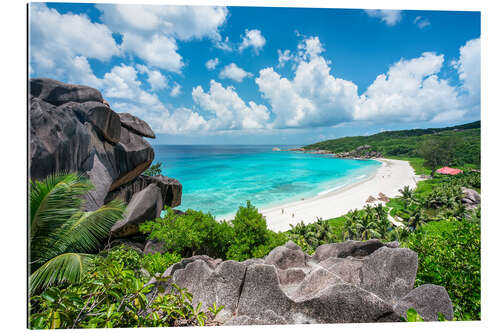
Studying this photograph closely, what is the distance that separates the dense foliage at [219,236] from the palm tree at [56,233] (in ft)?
6.03

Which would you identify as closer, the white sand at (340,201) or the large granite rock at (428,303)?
the large granite rock at (428,303)

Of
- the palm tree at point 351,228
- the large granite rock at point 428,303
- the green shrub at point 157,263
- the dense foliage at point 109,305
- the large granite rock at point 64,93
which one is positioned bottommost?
the palm tree at point 351,228

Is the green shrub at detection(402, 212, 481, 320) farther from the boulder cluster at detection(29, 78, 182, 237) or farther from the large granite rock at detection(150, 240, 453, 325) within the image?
the boulder cluster at detection(29, 78, 182, 237)

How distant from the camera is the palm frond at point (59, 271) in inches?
88.9

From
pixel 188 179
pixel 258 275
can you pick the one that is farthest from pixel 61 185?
pixel 188 179

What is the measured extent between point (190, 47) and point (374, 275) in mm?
4943

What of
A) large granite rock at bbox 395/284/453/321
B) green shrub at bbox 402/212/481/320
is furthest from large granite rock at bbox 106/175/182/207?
green shrub at bbox 402/212/481/320

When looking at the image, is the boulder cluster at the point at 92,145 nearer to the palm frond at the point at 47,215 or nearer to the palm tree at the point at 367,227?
the palm frond at the point at 47,215

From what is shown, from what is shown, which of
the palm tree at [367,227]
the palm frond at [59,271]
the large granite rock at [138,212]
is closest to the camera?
the palm frond at [59,271]

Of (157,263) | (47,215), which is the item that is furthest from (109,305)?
(157,263)

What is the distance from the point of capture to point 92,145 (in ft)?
15.1

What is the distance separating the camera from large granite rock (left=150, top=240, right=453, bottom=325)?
2061 mm

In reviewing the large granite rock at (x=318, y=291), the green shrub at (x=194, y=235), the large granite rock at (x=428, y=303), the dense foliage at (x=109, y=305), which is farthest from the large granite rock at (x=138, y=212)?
the large granite rock at (x=428, y=303)

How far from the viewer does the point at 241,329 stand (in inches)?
87.0
